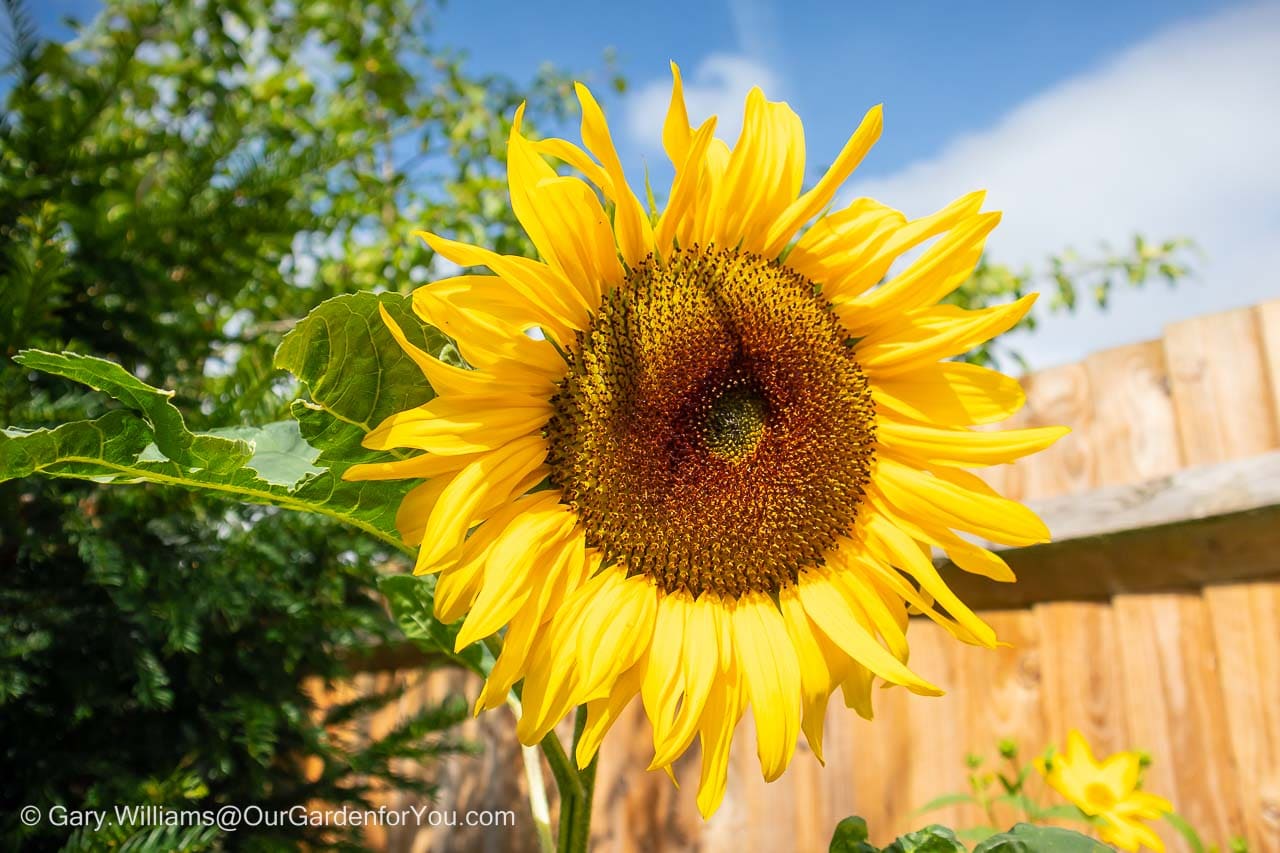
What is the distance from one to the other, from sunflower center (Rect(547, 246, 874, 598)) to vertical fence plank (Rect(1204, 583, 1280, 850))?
6.30ft

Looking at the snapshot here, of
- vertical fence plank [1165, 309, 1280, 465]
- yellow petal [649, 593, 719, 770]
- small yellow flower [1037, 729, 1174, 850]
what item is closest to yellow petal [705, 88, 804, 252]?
yellow petal [649, 593, 719, 770]

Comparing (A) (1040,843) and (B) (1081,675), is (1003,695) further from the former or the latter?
(A) (1040,843)

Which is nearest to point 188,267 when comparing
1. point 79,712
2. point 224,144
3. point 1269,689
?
point 224,144

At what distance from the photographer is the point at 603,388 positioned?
87 centimetres

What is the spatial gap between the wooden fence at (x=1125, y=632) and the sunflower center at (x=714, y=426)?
1.85 metres

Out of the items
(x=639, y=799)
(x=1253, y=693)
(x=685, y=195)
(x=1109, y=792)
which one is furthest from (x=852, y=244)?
(x=639, y=799)

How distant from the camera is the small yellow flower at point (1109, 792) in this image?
5.62ft

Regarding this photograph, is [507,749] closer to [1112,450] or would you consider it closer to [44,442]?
[1112,450]

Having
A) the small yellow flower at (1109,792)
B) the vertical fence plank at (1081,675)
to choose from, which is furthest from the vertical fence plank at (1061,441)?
the small yellow flower at (1109,792)

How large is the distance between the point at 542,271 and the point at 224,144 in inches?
59.5

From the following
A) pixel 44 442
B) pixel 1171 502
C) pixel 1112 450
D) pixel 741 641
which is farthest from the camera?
pixel 1112 450

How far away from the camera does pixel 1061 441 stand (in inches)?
110

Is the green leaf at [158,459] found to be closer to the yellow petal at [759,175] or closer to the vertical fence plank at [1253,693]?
the yellow petal at [759,175]

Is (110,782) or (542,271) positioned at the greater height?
(542,271)
